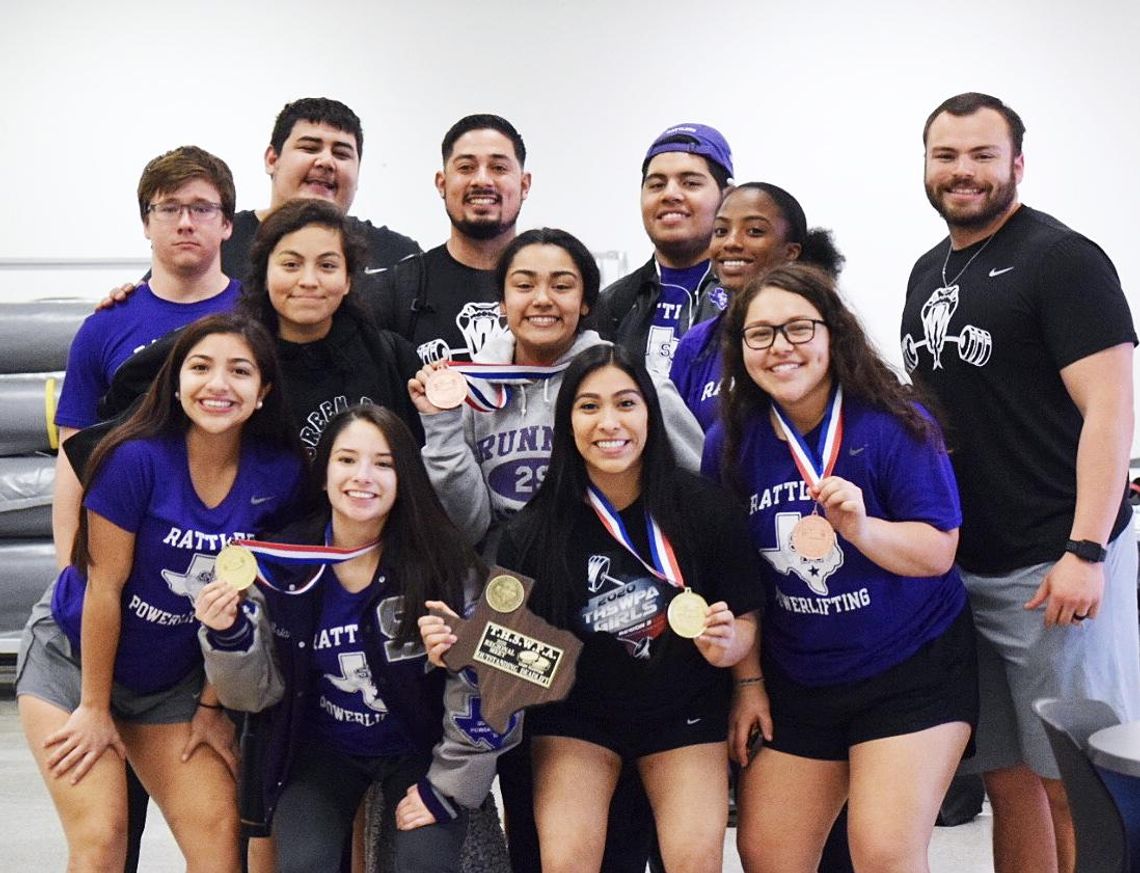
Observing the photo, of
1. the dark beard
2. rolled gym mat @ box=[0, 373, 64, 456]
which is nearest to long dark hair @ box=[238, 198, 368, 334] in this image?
the dark beard

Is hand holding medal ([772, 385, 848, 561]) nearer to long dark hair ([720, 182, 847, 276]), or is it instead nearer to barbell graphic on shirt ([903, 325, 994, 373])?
barbell graphic on shirt ([903, 325, 994, 373])

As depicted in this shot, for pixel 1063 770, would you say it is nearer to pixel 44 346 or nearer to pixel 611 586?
pixel 611 586

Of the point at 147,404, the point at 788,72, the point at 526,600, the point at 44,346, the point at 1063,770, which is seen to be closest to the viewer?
the point at 1063,770

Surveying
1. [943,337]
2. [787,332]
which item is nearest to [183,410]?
[787,332]

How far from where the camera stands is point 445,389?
310cm

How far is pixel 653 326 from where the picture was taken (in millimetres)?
3771

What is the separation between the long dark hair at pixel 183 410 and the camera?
3.04 metres

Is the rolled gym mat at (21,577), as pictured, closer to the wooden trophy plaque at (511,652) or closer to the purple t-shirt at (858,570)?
the wooden trophy plaque at (511,652)

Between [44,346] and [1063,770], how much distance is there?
17.3ft

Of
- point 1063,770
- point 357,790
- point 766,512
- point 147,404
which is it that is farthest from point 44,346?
point 1063,770

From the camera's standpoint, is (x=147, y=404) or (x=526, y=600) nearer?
(x=526, y=600)

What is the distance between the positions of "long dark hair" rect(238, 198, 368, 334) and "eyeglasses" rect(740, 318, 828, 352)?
101 cm

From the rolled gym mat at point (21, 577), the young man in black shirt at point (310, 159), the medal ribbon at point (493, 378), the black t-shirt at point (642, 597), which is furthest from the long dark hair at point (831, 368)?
the rolled gym mat at point (21, 577)

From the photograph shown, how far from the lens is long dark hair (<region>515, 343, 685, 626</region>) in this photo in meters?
2.97
